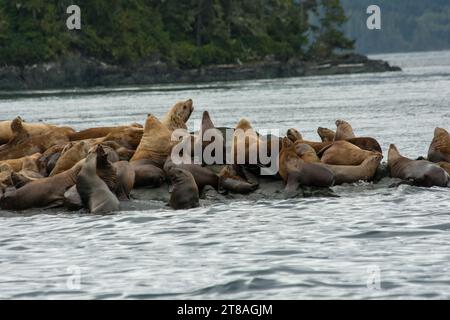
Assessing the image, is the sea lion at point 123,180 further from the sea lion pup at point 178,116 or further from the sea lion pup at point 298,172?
the sea lion pup at point 178,116

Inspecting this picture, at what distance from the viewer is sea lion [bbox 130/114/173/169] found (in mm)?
17000

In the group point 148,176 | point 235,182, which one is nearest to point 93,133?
point 148,176

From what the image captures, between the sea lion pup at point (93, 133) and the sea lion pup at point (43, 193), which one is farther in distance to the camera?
the sea lion pup at point (93, 133)

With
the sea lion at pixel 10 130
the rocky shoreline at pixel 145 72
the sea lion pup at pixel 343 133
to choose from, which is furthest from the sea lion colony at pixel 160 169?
the rocky shoreline at pixel 145 72

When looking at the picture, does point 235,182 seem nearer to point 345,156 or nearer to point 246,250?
point 345,156

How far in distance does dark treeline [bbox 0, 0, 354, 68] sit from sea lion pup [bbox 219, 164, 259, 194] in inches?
3906

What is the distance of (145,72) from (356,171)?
9831 centimetres

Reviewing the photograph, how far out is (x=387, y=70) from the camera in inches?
4668

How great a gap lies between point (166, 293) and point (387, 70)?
10995 cm

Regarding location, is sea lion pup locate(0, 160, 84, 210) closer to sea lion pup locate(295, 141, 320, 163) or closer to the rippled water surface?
the rippled water surface

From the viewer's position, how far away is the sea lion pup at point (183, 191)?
15734 millimetres

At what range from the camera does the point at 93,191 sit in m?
15.5

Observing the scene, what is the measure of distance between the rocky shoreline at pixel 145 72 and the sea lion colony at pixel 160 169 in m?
88.9

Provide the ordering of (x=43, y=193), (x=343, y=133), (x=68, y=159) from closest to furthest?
(x=43, y=193), (x=68, y=159), (x=343, y=133)
